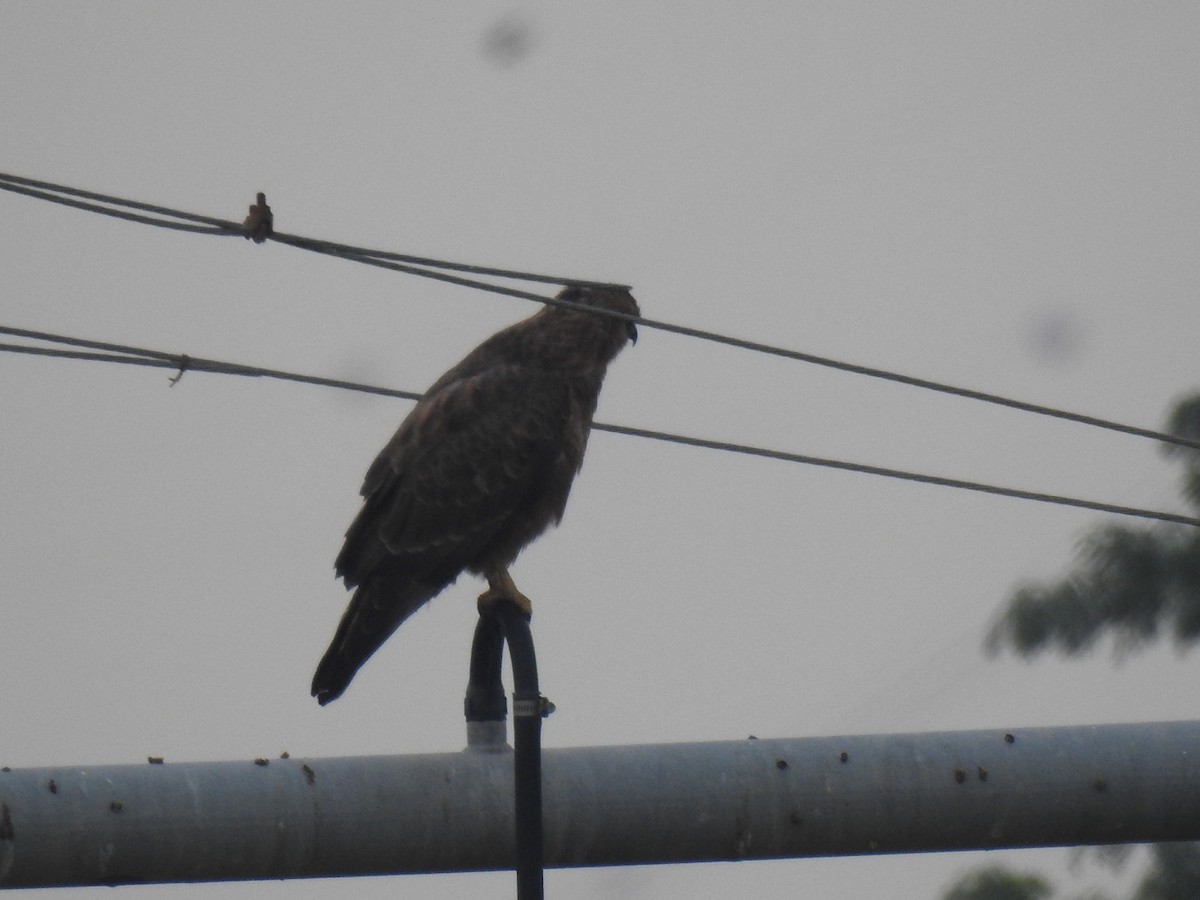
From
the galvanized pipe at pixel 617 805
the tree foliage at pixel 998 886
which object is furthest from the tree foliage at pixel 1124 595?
the galvanized pipe at pixel 617 805

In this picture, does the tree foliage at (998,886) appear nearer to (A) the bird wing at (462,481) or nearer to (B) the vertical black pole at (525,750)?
(A) the bird wing at (462,481)

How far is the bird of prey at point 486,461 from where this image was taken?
706cm

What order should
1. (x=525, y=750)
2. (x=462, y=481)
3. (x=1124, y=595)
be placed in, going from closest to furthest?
(x=525, y=750) → (x=462, y=481) → (x=1124, y=595)

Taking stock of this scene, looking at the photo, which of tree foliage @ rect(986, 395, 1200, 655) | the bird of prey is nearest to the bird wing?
the bird of prey

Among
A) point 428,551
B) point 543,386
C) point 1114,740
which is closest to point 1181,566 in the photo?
point 543,386

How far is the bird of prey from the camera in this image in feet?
23.2

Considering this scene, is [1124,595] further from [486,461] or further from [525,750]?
[525,750]

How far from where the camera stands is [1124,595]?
9.49 meters

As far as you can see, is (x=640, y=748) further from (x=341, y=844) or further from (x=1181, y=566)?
(x=1181, y=566)

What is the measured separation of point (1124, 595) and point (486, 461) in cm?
373

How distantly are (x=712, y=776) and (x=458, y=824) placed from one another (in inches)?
22.9

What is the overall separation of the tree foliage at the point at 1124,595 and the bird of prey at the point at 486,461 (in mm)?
2677

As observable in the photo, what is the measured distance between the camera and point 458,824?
4043 mm

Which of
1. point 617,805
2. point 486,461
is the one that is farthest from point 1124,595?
point 617,805
